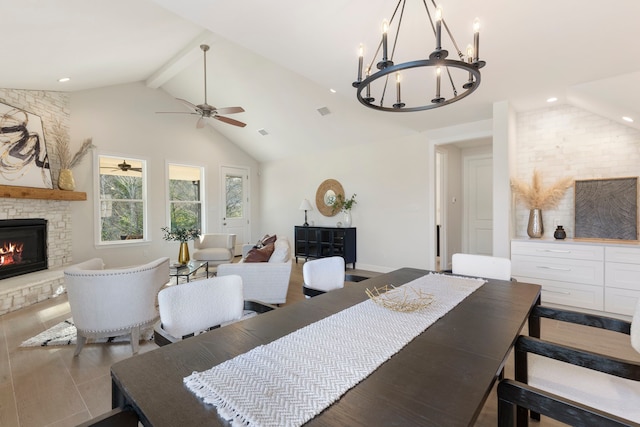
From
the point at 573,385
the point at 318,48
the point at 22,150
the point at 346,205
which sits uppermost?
the point at 318,48

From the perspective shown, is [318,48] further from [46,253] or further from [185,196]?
[185,196]

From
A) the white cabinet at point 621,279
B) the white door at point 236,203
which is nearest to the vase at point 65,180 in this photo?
the white door at point 236,203

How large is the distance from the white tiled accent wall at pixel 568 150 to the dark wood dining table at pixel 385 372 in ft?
9.68

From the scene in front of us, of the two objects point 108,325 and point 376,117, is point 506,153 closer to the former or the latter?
point 376,117

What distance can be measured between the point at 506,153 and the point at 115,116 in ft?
21.3

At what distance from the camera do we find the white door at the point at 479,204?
5750mm

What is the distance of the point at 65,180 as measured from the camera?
15.1ft

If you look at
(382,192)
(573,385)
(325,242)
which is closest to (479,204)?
(382,192)

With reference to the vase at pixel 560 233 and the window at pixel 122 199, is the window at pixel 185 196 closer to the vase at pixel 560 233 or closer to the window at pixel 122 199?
the window at pixel 122 199

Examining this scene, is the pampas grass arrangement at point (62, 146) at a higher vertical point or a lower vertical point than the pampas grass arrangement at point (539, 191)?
higher

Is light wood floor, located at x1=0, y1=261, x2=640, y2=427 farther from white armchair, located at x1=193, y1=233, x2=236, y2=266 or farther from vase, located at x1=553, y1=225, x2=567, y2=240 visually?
white armchair, located at x1=193, y1=233, x2=236, y2=266

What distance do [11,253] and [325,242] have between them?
472 centimetres

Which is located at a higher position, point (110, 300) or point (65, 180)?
point (65, 180)

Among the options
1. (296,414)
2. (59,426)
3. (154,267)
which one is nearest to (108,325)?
(154,267)
